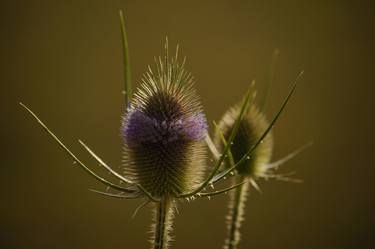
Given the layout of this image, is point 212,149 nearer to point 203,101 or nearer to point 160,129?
point 160,129

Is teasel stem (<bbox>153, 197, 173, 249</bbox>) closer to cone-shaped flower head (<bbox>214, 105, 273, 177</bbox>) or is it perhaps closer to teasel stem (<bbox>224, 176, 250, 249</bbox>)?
teasel stem (<bbox>224, 176, 250, 249</bbox>)

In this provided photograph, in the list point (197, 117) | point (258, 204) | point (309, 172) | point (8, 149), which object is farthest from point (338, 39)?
point (197, 117)

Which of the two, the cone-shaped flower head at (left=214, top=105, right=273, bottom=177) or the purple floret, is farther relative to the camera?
the cone-shaped flower head at (left=214, top=105, right=273, bottom=177)

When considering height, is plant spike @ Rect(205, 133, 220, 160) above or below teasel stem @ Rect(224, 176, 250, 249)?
above

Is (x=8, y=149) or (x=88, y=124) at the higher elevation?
(x=88, y=124)

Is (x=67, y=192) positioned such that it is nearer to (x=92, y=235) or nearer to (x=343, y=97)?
(x=92, y=235)

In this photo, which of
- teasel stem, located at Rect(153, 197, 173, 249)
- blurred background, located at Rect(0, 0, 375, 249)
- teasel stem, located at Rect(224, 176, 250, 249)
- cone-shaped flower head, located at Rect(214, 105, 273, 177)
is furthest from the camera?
blurred background, located at Rect(0, 0, 375, 249)

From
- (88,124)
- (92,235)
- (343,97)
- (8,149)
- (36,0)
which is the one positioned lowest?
(92,235)

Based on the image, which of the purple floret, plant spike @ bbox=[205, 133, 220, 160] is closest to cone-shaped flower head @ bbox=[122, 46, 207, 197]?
the purple floret
